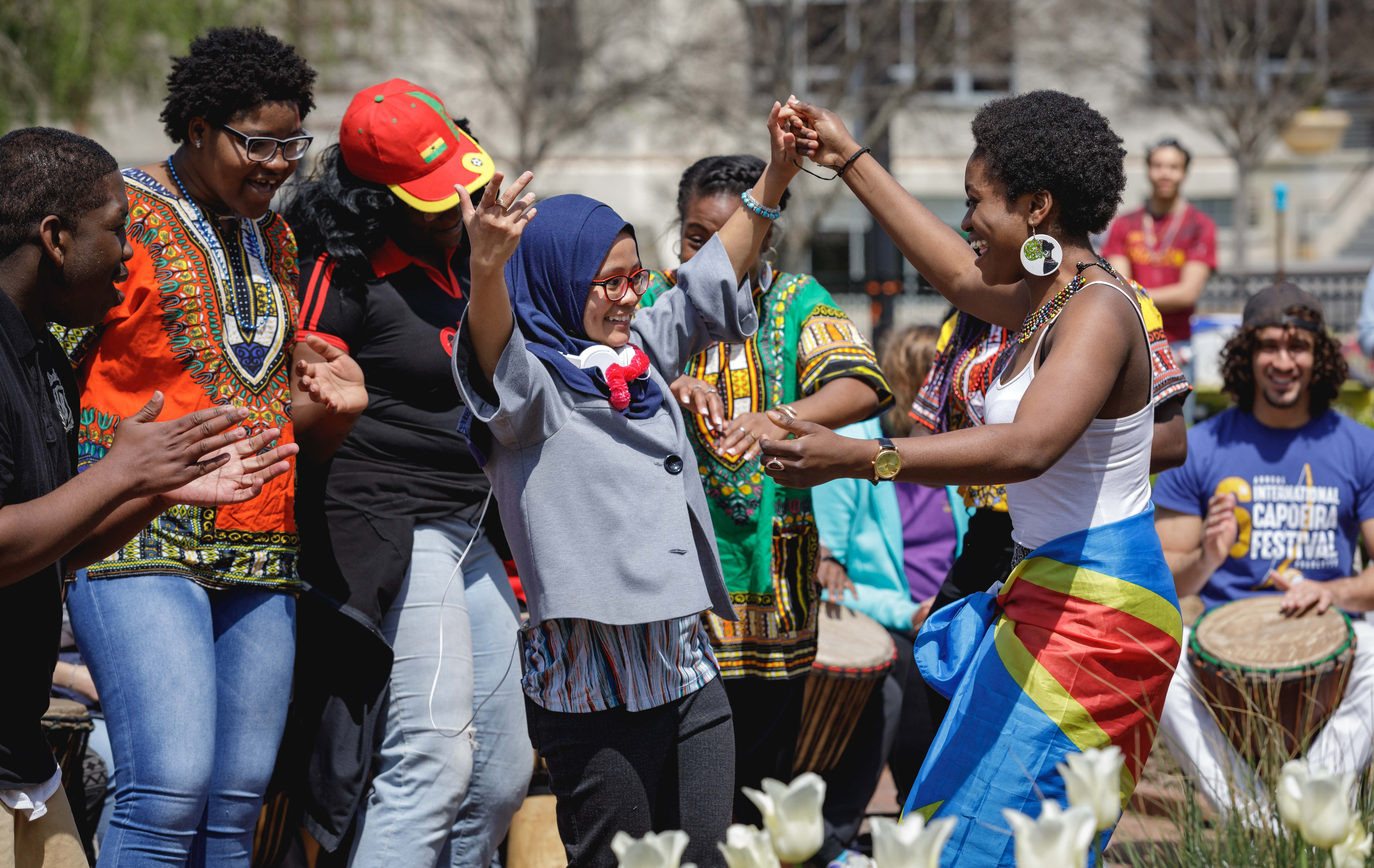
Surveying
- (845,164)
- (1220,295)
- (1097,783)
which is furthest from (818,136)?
(1220,295)

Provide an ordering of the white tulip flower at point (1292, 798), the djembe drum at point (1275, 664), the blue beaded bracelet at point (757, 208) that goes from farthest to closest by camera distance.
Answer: the djembe drum at point (1275, 664), the blue beaded bracelet at point (757, 208), the white tulip flower at point (1292, 798)

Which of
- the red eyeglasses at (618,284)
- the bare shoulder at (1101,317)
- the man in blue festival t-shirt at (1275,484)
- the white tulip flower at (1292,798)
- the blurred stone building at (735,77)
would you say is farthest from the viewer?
the blurred stone building at (735,77)

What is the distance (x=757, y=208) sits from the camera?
2.93 metres

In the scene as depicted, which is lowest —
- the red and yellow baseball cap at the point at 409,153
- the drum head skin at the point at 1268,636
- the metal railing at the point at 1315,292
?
the drum head skin at the point at 1268,636

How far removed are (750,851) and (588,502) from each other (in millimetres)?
1096

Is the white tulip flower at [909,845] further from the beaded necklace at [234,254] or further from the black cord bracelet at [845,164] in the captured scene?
the beaded necklace at [234,254]

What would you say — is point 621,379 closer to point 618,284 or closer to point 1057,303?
point 618,284

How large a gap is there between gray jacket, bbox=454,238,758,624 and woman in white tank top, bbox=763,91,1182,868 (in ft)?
1.50

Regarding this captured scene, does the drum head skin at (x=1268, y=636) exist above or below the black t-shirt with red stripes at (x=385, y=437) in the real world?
below

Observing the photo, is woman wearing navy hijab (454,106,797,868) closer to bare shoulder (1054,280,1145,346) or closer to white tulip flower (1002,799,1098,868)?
bare shoulder (1054,280,1145,346)

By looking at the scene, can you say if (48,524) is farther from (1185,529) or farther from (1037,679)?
(1185,529)

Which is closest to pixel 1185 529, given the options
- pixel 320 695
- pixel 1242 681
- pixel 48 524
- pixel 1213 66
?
pixel 1242 681

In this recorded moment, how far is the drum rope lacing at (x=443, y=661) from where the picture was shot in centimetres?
314

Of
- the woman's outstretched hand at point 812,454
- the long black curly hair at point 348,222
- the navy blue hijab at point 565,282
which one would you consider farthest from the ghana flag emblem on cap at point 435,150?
the woman's outstretched hand at point 812,454
